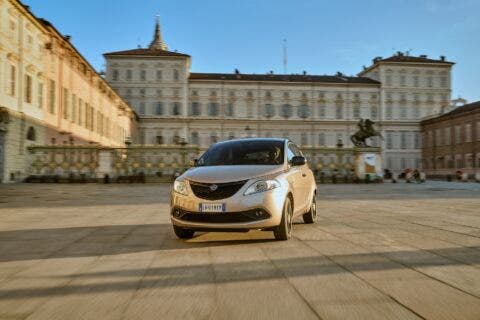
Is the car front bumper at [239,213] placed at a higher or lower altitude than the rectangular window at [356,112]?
lower

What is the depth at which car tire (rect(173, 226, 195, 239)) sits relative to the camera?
6868 millimetres

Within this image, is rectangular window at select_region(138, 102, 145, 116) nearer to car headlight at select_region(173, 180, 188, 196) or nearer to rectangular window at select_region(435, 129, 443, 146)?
rectangular window at select_region(435, 129, 443, 146)

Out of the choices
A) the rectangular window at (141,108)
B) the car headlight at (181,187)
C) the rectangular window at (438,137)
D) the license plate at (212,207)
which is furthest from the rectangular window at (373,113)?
the license plate at (212,207)

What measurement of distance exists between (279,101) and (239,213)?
261ft

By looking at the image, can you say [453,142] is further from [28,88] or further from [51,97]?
[28,88]

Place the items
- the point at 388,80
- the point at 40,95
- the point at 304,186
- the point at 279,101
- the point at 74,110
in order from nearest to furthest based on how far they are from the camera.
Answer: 1. the point at 304,186
2. the point at 40,95
3. the point at 74,110
4. the point at 279,101
5. the point at 388,80

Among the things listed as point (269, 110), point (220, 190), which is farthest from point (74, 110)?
point (269, 110)

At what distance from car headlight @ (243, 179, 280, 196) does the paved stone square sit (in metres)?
0.73

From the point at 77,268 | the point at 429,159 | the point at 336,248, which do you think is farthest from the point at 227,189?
the point at 429,159

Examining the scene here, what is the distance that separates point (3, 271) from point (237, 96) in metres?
80.0

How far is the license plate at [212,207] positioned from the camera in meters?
6.16

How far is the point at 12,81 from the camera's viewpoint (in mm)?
28812

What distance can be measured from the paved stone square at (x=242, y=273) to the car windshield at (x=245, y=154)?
1120 millimetres

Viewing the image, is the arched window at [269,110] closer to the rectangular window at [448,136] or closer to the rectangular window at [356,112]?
the rectangular window at [356,112]
